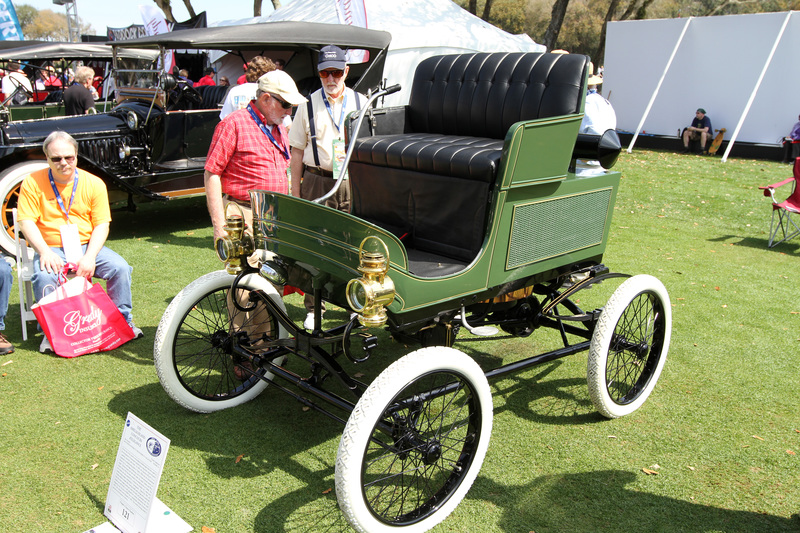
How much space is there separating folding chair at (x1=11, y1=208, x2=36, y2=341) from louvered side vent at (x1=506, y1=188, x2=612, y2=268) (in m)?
3.41

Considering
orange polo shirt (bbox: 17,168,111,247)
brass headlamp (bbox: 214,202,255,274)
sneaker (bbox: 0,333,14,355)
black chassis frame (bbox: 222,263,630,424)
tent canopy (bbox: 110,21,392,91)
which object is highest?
tent canopy (bbox: 110,21,392,91)

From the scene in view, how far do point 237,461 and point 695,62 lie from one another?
16.0 m

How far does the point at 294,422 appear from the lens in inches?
141

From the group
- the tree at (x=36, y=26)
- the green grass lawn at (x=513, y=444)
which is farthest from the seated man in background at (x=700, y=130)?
the tree at (x=36, y=26)

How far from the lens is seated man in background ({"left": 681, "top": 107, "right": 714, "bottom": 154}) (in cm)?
1530

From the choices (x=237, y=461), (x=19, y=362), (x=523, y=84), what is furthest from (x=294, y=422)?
(x=523, y=84)

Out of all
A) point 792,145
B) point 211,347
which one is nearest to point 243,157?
point 211,347

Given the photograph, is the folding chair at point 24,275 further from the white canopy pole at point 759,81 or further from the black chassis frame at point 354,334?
the white canopy pole at point 759,81

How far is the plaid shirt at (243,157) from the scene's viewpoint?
156 inches

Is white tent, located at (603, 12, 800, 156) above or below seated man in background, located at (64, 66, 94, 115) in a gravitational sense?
above

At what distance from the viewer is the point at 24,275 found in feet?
14.5

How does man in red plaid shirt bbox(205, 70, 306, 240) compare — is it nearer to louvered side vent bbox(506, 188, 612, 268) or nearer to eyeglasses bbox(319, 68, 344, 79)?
eyeglasses bbox(319, 68, 344, 79)

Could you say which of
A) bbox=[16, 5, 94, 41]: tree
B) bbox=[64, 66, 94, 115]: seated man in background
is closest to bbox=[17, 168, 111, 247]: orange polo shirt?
bbox=[64, 66, 94, 115]: seated man in background

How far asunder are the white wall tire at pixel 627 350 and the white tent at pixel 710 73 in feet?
39.3
